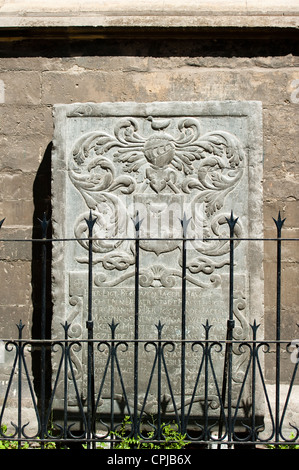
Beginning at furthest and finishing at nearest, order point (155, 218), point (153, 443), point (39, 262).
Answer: point (39, 262) → point (155, 218) → point (153, 443)

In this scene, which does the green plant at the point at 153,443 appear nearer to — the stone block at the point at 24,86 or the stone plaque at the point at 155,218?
the stone plaque at the point at 155,218

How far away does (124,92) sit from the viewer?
13.6ft

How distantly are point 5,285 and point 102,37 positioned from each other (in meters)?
2.18

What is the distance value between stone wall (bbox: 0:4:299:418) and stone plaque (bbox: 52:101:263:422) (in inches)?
27.4

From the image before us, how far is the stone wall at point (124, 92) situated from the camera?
4113mm

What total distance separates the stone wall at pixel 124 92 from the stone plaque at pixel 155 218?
70cm

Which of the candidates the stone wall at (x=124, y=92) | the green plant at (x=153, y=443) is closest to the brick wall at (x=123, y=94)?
the stone wall at (x=124, y=92)

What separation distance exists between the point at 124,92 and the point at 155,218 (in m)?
1.28

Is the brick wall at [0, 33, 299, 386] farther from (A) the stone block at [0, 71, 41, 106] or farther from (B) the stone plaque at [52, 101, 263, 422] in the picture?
(B) the stone plaque at [52, 101, 263, 422]

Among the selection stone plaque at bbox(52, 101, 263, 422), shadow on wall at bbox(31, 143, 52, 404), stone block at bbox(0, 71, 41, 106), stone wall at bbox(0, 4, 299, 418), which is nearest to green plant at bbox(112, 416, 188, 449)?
stone plaque at bbox(52, 101, 263, 422)

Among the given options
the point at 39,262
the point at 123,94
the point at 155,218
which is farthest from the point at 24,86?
the point at 155,218

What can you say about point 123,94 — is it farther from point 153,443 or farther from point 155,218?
point 153,443

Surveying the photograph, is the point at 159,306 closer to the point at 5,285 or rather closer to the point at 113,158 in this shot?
the point at 113,158
